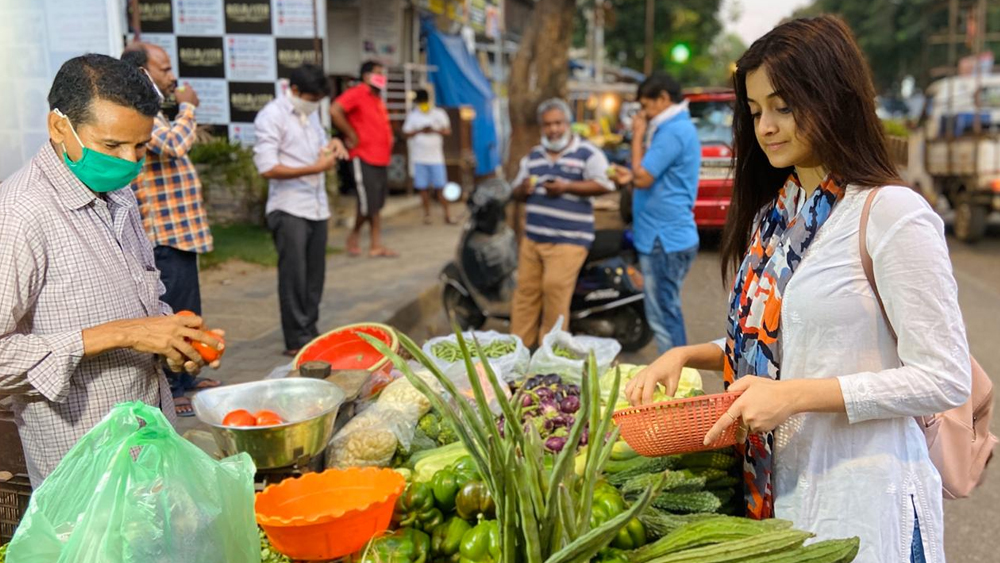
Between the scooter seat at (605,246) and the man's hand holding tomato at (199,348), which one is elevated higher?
the man's hand holding tomato at (199,348)

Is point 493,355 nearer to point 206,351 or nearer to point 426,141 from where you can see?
point 206,351

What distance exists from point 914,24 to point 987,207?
34.2 meters

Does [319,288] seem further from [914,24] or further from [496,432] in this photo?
[914,24]

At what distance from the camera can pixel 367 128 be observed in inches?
362

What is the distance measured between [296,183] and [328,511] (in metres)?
3.95

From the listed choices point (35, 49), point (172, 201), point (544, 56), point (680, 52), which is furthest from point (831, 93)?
point (680, 52)

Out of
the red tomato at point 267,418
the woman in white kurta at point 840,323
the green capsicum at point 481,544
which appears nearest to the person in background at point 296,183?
the red tomato at point 267,418

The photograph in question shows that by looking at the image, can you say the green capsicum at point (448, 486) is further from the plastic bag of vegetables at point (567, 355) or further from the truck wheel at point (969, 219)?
the truck wheel at point (969, 219)

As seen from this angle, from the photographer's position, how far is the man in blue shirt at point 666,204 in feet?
17.7

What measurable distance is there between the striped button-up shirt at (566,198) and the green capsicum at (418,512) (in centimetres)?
368

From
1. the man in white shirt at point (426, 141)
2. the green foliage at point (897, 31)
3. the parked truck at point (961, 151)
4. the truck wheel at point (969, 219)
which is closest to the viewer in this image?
the parked truck at point (961, 151)

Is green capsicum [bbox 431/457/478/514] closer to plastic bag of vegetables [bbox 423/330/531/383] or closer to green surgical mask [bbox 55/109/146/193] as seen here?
green surgical mask [bbox 55/109/146/193]

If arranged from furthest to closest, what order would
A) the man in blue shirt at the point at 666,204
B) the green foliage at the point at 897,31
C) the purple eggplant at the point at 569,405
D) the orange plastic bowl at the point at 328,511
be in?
the green foliage at the point at 897,31
the man in blue shirt at the point at 666,204
the purple eggplant at the point at 569,405
the orange plastic bowl at the point at 328,511

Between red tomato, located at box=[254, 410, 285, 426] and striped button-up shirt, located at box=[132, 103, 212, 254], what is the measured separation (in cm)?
248
